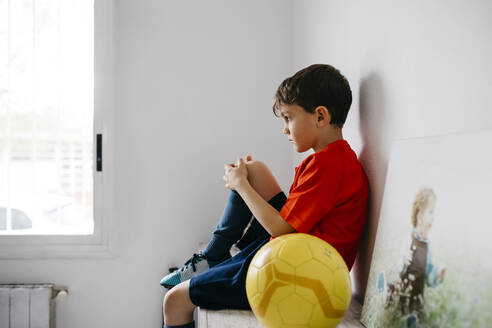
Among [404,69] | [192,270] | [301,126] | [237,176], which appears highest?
[404,69]

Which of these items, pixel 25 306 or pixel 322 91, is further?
pixel 25 306

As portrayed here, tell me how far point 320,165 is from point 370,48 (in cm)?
38

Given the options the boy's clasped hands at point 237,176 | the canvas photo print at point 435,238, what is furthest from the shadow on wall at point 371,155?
the boy's clasped hands at point 237,176

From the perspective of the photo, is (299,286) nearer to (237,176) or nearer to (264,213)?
(264,213)

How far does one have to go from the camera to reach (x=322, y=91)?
3.96ft

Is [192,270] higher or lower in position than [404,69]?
lower

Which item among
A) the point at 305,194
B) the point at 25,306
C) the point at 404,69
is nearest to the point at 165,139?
the point at 25,306

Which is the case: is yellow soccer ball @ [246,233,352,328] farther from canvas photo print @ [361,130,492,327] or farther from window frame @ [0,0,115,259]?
window frame @ [0,0,115,259]

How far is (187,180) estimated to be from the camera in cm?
217

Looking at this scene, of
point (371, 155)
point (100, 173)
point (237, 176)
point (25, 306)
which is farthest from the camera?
point (100, 173)

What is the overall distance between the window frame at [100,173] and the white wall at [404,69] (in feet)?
3.74

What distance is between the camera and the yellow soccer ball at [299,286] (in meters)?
0.81

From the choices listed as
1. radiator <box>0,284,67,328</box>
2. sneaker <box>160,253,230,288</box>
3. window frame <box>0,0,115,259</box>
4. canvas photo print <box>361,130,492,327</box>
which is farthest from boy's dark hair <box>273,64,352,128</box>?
radiator <box>0,284,67,328</box>

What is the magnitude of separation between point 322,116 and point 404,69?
291 millimetres
